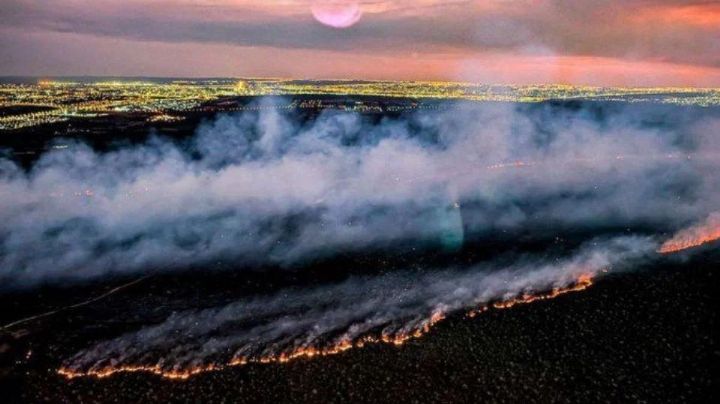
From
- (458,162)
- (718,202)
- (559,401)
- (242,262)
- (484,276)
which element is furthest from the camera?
(458,162)

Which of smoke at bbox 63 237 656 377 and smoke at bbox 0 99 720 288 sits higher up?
smoke at bbox 0 99 720 288

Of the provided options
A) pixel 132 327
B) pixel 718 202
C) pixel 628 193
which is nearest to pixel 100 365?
pixel 132 327

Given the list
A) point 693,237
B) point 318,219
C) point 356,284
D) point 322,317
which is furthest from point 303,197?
point 693,237

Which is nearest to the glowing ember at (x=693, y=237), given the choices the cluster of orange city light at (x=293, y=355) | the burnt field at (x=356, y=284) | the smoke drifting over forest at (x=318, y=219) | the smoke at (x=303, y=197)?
the burnt field at (x=356, y=284)

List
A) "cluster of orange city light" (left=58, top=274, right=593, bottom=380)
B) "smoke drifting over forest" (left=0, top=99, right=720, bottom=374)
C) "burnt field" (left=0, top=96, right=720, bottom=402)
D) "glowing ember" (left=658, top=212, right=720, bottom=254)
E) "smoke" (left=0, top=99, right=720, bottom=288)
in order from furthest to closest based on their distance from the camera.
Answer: "smoke" (left=0, top=99, right=720, bottom=288), "glowing ember" (left=658, top=212, right=720, bottom=254), "smoke drifting over forest" (left=0, top=99, right=720, bottom=374), "cluster of orange city light" (left=58, top=274, right=593, bottom=380), "burnt field" (left=0, top=96, right=720, bottom=402)

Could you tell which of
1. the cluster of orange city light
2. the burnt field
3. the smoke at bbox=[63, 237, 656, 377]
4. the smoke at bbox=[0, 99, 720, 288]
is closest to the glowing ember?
the burnt field

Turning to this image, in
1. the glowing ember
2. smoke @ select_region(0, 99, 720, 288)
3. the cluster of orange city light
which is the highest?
smoke @ select_region(0, 99, 720, 288)

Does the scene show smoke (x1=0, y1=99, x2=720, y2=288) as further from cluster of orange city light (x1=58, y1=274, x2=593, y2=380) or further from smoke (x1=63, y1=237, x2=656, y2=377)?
cluster of orange city light (x1=58, y1=274, x2=593, y2=380)

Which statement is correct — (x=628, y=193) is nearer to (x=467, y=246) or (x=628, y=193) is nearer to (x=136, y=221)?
(x=467, y=246)

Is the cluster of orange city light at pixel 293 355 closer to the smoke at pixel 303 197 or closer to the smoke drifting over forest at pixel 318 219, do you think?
the smoke drifting over forest at pixel 318 219
